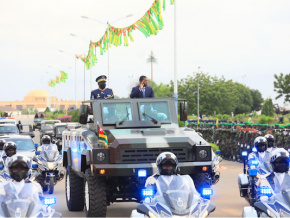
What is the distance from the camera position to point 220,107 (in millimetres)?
107875

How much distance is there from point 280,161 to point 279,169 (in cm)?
11

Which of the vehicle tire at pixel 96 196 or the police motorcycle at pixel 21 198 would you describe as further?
the vehicle tire at pixel 96 196

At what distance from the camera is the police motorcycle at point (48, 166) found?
17.6m

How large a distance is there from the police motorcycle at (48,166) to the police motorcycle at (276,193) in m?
9.07

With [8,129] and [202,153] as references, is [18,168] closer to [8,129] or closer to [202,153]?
[202,153]

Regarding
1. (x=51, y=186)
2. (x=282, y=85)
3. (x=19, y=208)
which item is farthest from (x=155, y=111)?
(x=282, y=85)

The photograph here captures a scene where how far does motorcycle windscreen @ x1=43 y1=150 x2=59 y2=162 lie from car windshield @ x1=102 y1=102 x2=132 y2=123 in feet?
16.9

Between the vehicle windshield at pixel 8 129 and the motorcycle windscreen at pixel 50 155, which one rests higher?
the vehicle windshield at pixel 8 129

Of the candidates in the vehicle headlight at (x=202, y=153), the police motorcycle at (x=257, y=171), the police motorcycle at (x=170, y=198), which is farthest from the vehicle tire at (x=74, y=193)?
the police motorcycle at (x=170, y=198)

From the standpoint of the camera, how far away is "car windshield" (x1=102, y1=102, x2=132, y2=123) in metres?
13.5

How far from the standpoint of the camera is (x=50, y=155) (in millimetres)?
18594

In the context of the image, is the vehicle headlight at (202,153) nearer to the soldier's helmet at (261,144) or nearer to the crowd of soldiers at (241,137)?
the soldier's helmet at (261,144)

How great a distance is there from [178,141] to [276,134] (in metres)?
13.9

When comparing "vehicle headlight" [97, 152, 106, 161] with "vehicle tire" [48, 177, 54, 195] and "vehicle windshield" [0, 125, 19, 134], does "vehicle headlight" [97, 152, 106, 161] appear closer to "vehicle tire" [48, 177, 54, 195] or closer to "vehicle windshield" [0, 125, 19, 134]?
"vehicle tire" [48, 177, 54, 195]
